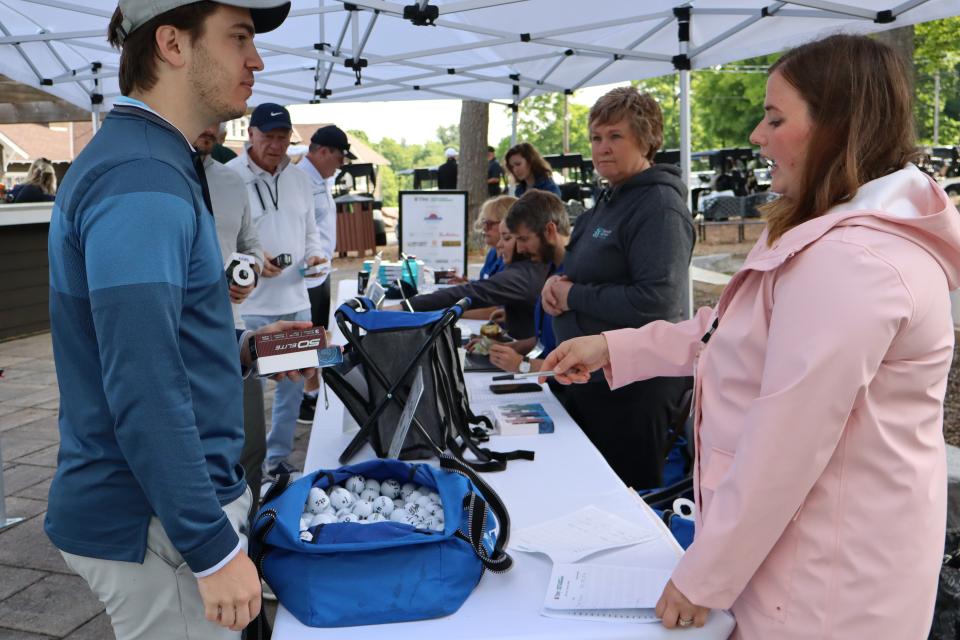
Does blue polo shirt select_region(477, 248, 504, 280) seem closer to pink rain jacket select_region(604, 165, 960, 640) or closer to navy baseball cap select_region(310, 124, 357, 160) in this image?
navy baseball cap select_region(310, 124, 357, 160)

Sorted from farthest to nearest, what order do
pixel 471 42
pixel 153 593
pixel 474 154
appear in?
pixel 474 154, pixel 471 42, pixel 153 593

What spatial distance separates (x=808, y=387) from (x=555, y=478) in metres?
1.07

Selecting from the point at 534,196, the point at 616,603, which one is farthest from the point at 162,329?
the point at 534,196

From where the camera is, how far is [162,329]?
119cm

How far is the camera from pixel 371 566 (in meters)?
1.45

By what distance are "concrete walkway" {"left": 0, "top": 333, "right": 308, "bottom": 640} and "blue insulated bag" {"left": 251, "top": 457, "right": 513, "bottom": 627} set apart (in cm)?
184

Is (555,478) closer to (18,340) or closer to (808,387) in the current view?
(808,387)

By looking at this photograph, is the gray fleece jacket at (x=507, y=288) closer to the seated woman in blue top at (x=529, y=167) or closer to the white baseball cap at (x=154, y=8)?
the white baseball cap at (x=154, y=8)

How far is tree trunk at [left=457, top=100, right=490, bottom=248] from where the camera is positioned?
13805 mm

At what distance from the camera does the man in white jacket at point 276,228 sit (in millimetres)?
4246

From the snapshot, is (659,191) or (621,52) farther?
(621,52)

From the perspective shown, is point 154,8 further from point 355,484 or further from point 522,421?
point 522,421

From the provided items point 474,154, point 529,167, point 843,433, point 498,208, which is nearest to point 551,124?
point 474,154

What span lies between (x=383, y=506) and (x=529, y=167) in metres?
4.94
